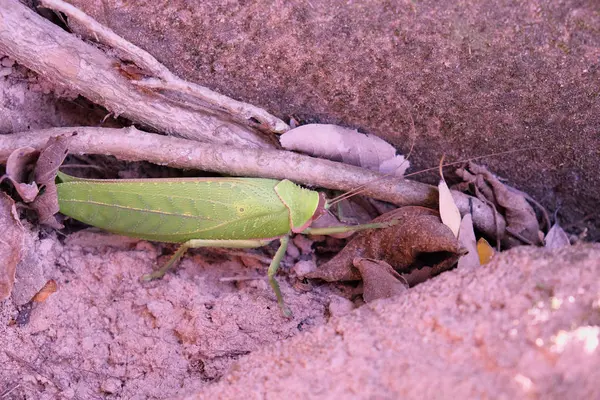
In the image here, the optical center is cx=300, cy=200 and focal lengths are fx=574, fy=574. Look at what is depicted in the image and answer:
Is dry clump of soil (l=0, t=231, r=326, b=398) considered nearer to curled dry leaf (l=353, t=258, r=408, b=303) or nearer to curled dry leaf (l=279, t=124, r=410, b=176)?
curled dry leaf (l=353, t=258, r=408, b=303)

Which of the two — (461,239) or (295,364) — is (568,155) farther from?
(295,364)

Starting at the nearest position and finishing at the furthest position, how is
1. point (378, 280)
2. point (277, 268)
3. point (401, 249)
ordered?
point (378, 280) < point (401, 249) < point (277, 268)

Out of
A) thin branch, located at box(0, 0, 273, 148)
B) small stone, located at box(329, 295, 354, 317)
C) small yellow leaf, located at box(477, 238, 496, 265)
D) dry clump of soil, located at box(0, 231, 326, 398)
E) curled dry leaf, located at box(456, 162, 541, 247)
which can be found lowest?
dry clump of soil, located at box(0, 231, 326, 398)

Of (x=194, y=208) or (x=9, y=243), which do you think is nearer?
(x=9, y=243)

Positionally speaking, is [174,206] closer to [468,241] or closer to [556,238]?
[468,241]

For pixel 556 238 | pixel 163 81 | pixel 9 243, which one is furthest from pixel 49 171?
pixel 556 238

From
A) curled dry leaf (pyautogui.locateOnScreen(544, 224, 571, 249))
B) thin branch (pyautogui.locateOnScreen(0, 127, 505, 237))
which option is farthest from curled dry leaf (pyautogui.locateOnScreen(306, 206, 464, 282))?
curled dry leaf (pyautogui.locateOnScreen(544, 224, 571, 249))

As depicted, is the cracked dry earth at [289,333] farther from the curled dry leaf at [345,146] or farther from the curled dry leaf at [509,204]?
the curled dry leaf at [509,204]
